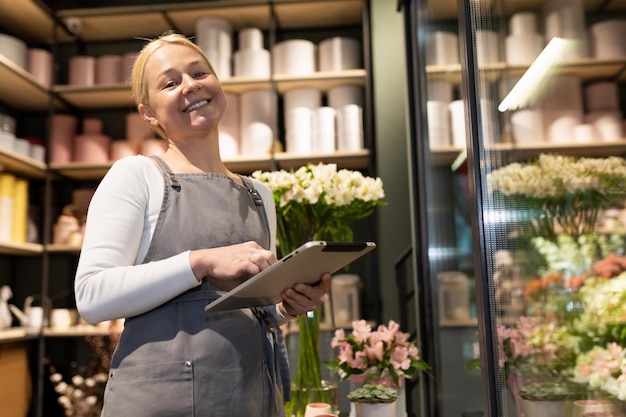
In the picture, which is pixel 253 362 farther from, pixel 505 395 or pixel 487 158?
pixel 487 158

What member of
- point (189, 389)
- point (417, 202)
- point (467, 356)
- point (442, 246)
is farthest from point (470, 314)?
point (417, 202)

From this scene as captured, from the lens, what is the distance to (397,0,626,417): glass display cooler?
778 millimetres

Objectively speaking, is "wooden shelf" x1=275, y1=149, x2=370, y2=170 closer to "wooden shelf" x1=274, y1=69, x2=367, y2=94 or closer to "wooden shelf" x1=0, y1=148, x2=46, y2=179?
"wooden shelf" x1=274, y1=69, x2=367, y2=94

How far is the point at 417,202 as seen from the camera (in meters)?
2.80

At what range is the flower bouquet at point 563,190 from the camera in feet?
2.50

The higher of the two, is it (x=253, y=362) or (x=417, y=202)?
(x=417, y=202)

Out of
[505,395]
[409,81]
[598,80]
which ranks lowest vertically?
[505,395]

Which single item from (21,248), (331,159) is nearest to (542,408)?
(331,159)

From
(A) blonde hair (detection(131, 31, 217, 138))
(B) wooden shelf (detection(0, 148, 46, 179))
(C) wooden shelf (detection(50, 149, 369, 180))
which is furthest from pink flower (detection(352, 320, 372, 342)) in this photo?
(B) wooden shelf (detection(0, 148, 46, 179))

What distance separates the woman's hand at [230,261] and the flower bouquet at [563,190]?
452 mm

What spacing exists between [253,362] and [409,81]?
2.08 m

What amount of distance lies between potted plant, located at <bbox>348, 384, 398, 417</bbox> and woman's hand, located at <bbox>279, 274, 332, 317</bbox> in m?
0.59

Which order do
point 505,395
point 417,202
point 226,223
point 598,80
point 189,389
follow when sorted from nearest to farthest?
point 598,80, point 189,389, point 226,223, point 505,395, point 417,202

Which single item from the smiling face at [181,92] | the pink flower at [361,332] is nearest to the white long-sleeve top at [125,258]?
the smiling face at [181,92]
